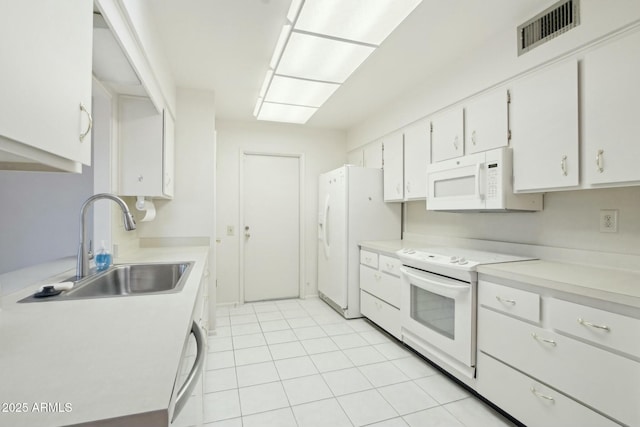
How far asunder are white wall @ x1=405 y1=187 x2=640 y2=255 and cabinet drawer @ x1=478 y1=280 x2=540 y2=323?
0.62 metres

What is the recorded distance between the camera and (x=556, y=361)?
1.45 metres

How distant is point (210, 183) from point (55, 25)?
230cm

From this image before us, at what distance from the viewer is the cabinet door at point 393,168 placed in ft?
10.4

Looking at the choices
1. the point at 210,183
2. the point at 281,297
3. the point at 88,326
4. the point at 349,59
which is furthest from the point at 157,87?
the point at 281,297

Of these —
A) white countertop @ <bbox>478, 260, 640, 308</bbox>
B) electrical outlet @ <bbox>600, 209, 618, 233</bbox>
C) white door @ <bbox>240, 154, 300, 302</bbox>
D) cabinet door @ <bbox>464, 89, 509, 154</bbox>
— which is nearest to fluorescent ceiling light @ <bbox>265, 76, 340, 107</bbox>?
cabinet door @ <bbox>464, 89, 509, 154</bbox>

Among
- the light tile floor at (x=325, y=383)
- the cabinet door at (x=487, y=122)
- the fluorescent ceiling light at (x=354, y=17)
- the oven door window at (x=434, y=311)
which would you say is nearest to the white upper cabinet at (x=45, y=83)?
the fluorescent ceiling light at (x=354, y=17)

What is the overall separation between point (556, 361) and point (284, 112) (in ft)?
10.2

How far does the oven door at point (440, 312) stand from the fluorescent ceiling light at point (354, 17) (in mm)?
1655

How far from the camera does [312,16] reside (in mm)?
1721

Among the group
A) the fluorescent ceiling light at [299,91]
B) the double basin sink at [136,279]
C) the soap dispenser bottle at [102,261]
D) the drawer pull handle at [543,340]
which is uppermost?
the fluorescent ceiling light at [299,91]

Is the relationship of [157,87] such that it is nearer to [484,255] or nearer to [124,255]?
[124,255]

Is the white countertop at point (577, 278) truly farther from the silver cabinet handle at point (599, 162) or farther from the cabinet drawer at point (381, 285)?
the cabinet drawer at point (381, 285)

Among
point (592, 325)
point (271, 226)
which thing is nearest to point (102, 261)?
point (592, 325)

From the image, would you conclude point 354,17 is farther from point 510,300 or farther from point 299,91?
point 510,300
